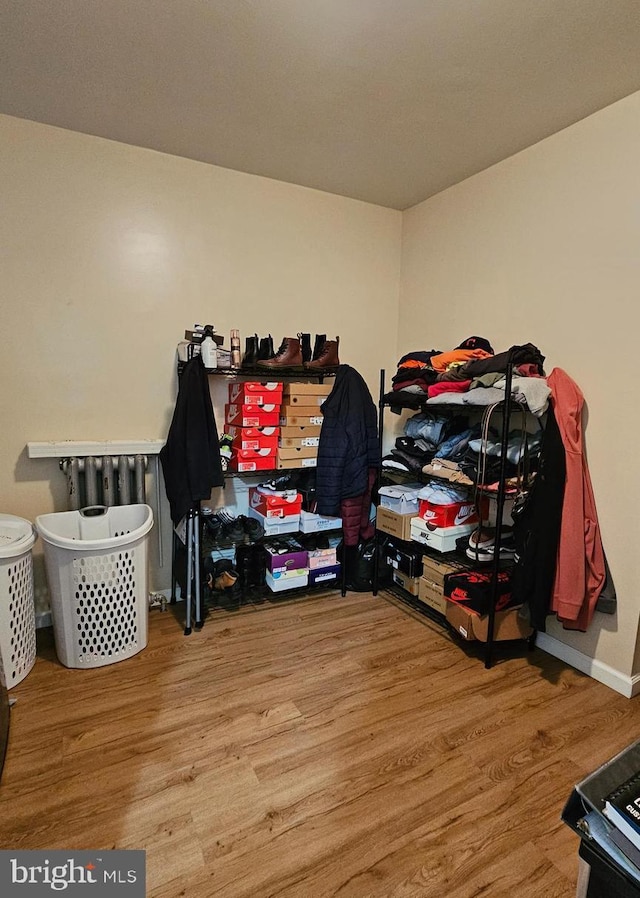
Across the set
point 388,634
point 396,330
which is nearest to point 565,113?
point 396,330

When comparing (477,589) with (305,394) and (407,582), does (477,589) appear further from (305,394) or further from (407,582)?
(305,394)

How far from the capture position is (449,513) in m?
2.58

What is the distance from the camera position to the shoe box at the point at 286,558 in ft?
9.43

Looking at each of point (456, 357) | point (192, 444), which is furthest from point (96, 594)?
point (456, 357)

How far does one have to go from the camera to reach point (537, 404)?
2133mm

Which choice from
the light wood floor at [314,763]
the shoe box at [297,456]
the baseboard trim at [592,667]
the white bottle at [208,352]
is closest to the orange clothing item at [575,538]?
the baseboard trim at [592,667]

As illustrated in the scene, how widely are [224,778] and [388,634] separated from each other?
48.4 inches

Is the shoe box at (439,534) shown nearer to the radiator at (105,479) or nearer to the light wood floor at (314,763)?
the light wood floor at (314,763)

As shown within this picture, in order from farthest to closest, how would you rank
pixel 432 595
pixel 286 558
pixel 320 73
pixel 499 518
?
pixel 286 558 → pixel 432 595 → pixel 499 518 → pixel 320 73

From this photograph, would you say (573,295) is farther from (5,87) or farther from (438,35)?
(5,87)

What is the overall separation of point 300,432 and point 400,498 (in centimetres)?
75

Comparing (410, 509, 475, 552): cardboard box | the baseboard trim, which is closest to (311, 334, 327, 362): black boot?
(410, 509, 475, 552): cardboard box

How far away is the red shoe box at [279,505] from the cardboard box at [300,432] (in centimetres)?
37

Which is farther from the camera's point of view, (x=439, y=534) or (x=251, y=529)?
(x=251, y=529)
